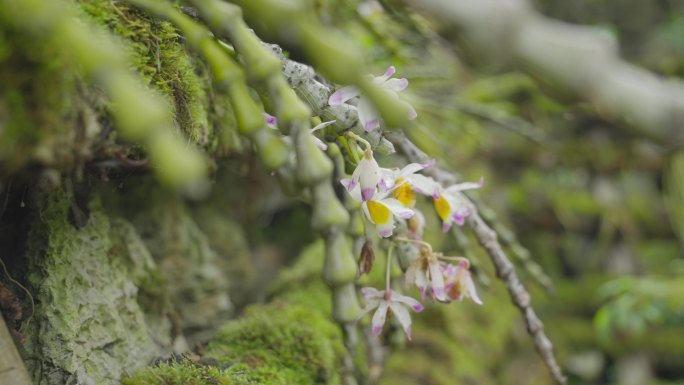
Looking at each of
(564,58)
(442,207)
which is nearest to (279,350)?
(442,207)

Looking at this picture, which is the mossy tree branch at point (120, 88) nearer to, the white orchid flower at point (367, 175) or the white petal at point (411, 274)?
the white orchid flower at point (367, 175)

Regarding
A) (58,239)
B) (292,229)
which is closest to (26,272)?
(58,239)

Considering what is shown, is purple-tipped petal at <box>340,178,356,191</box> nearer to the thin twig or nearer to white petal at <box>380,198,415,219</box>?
white petal at <box>380,198,415,219</box>

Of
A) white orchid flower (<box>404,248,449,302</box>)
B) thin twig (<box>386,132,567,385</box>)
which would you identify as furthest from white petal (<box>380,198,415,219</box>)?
thin twig (<box>386,132,567,385</box>)

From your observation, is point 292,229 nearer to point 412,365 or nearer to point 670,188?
point 412,365

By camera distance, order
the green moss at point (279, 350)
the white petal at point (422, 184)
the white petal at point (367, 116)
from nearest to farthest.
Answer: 1. the white petal at point (367, 116)
2. the white petal at point (422, 184)
3. the green moss at point (279, 350)

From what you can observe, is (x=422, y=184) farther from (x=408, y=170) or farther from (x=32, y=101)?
(x=32, y=101)

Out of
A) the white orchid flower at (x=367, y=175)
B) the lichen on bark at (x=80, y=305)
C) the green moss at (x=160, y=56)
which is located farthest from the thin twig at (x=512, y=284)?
the lichen on bark at (x=80, y=305)

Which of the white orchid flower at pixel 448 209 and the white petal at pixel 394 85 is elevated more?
the white petal at pixel 394 85
